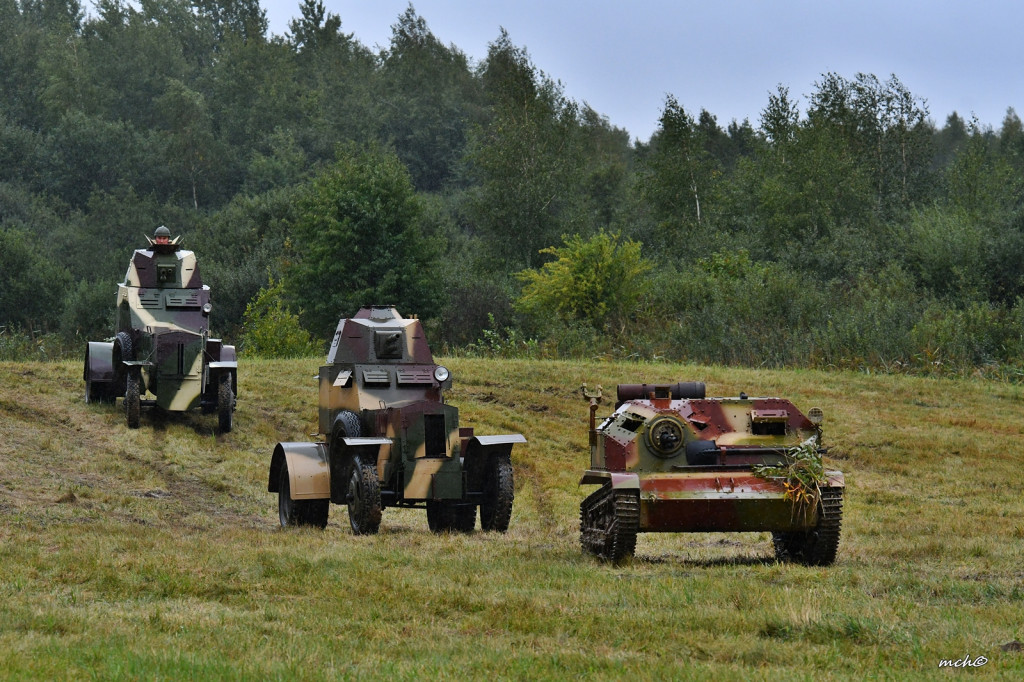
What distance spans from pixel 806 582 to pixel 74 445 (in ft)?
45.0

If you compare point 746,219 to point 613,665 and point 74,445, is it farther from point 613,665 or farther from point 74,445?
point 613,665

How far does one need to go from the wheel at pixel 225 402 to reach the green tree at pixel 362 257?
18.1 m

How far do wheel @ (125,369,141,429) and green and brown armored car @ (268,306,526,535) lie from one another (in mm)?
6774

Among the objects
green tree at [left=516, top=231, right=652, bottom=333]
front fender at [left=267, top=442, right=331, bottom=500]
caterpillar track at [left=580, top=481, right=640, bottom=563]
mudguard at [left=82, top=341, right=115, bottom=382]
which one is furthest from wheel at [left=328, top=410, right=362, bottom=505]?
green tree at [left=516, top=231, right=652, bottom=333]

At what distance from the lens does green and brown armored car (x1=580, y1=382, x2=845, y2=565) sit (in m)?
11.7

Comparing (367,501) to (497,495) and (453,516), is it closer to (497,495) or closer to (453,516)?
(453,516)

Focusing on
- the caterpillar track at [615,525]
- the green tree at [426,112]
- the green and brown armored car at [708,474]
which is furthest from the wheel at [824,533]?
the green tree at [426,112]

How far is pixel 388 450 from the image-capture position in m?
14.7

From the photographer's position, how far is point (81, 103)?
279 feet

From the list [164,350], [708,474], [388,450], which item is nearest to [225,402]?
[164,350]

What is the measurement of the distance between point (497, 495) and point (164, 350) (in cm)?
921

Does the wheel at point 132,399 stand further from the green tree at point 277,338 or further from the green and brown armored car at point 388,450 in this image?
the green tree at point 277,338

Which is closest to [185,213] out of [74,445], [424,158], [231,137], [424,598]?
[231,137]

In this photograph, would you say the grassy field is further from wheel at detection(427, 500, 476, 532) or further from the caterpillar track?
wheel at detection(427, 500, 476, 532)
